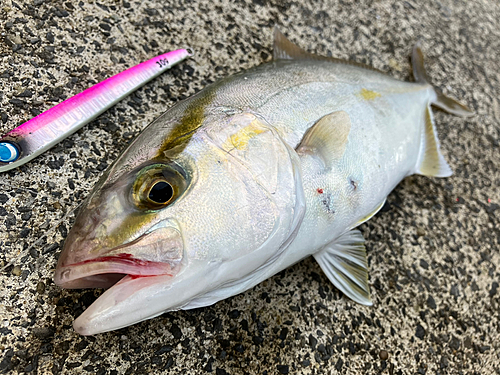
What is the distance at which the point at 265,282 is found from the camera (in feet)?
5.36

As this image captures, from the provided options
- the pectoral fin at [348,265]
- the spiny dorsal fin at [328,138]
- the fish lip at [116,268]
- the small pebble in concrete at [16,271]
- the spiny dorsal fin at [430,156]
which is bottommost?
the pectoral fin at [348,265]

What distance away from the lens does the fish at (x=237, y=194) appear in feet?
3.29

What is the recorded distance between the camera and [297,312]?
5.35ft

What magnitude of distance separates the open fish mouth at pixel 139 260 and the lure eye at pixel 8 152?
2.13 feet

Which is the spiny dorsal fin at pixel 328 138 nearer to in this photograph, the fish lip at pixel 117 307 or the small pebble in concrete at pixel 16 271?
the fish lip at pixel 117 307

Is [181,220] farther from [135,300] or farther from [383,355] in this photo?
[383,355]

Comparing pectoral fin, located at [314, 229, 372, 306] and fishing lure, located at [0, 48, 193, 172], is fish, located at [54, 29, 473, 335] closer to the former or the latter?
pectoral fin, located at [314, 229, 372, 306]

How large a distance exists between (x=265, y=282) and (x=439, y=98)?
1.71m

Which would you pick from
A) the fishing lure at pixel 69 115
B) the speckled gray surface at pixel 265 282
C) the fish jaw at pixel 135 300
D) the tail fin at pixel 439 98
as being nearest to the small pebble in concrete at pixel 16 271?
the speckled gray surface at pixel 265 282

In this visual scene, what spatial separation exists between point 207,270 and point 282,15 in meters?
1.90

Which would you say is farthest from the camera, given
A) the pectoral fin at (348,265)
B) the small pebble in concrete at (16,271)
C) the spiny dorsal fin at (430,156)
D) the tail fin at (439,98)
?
the tail fin at (439,98)

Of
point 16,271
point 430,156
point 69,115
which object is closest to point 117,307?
point 16,271

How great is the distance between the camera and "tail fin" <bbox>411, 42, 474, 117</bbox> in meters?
2.35

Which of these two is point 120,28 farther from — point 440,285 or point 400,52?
point 440,285
